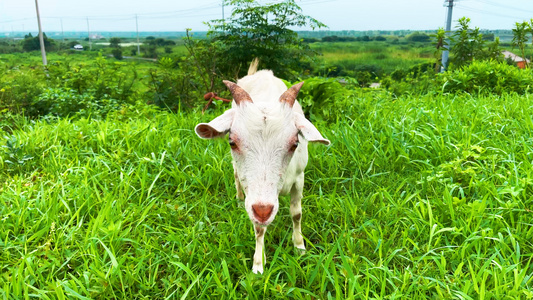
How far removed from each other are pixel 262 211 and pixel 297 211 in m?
0.80

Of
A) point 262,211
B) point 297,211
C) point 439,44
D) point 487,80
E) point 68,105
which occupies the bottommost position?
point 297,211

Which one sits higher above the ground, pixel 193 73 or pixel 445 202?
pixel 193 73

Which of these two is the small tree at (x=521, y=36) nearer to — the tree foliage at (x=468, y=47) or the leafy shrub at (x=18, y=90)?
the tree foliage at (x=468, y=47)

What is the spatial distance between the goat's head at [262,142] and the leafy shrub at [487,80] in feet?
14.9

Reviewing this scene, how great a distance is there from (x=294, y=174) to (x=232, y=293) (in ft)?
2.74

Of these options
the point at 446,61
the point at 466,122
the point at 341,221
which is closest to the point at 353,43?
the point at 446,61

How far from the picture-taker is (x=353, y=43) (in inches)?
1127

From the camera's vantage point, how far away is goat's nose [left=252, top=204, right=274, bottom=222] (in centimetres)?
177

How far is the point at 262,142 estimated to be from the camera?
1875mm

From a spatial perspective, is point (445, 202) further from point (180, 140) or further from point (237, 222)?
point (180, 140)

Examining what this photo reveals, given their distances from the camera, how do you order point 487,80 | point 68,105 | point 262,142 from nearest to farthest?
point 262,142
point 68,105
point 487,80

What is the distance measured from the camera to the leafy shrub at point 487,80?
5590 millimetres

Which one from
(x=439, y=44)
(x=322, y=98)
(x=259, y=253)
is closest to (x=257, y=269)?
(x=259, y=253)

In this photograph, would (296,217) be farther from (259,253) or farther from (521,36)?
(521,36)
